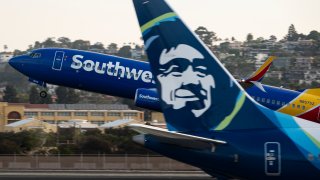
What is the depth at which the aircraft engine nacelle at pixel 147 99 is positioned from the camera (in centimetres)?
3922

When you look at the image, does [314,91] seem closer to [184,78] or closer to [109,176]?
[109,176]

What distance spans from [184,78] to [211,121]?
1.24 metres

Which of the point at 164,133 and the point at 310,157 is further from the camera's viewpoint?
the point at 310,157

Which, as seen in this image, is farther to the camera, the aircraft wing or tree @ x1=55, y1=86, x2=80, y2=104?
tree @ x1=55, y1=86, x2=80, y2=104

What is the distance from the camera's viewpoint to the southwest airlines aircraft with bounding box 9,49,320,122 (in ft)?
129

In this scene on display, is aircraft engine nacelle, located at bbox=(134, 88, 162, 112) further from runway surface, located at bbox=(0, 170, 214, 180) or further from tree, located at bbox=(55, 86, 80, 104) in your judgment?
tree, located at bbox=(55, 86, 80, 104)

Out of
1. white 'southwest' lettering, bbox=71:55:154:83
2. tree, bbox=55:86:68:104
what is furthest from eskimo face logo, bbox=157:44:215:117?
tree, bbox=55:86:68:104

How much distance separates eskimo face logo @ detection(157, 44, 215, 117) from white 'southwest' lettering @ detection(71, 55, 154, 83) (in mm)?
20673

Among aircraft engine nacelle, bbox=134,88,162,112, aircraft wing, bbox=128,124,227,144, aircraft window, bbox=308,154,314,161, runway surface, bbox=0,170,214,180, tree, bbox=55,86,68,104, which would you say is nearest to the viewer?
aircraft wing, bbox=128,124,227,144

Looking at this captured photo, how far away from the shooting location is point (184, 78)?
20.0 m

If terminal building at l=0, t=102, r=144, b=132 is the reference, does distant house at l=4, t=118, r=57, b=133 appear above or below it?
below

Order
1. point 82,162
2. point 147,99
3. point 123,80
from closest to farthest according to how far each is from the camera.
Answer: point 147,99 < point 123,80 < point 82,162

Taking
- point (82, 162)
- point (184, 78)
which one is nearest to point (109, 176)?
point (82, 162)

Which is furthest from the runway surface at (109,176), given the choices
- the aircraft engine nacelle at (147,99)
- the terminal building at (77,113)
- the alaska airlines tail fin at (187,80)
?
the terminal building at (77,113)
